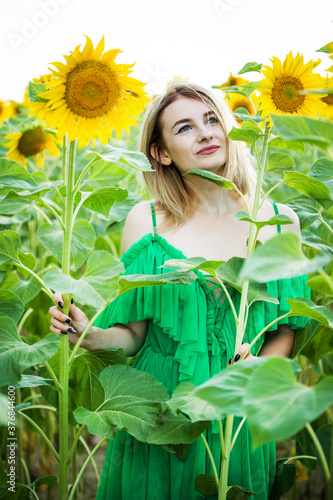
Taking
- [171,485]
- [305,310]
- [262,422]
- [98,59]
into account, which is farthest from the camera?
[171,485]

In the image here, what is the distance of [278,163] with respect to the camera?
1.10 metres

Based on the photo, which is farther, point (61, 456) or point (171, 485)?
point (171, 485)

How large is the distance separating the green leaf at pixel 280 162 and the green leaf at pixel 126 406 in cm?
54

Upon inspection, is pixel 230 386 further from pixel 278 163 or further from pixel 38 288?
pixel 38 288

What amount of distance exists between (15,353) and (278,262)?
48cm

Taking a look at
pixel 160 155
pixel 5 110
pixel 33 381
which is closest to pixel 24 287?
pixel 33 381

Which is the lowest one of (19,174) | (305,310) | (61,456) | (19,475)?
(19,475)

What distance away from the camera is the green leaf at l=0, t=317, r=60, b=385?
77 centimetres

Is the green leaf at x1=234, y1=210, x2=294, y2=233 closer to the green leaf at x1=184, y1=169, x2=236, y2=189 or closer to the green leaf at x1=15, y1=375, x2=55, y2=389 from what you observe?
the green leaf at x1=184, y1=169, x2=236, y2=189

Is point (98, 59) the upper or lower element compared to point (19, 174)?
upper

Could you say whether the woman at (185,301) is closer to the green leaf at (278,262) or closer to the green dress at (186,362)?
the green dress at (186,362)

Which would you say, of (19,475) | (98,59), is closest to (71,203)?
(98,59)

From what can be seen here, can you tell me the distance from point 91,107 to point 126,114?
6 cm

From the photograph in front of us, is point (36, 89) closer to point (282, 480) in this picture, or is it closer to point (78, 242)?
point (78, 242)
